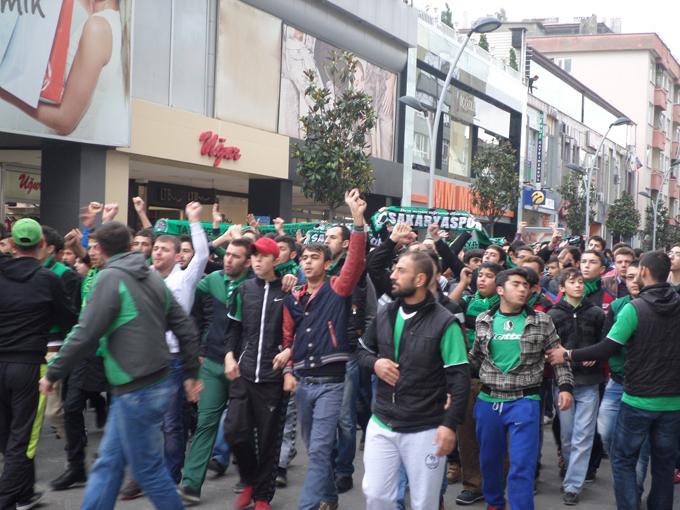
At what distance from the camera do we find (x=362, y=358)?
17.7 feet

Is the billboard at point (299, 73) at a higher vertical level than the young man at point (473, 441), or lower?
higher

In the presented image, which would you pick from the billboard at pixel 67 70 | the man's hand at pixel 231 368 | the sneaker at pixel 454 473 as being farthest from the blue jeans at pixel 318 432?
the billboard at pixel 67 70

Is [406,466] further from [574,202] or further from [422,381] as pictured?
[574,202]

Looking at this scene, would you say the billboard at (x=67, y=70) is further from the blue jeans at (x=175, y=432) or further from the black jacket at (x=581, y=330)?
the black jacket at (x=581, y=330)

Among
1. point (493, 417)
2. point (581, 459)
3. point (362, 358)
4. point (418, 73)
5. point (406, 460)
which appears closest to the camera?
point (406, 460)

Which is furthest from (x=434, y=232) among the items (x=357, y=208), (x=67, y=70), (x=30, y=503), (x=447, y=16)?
(x=447, y=16)

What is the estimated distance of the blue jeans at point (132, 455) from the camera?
5.01 metres

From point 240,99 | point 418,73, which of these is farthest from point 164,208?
point 418,73

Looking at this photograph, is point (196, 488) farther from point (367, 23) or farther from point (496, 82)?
point (496, 82)

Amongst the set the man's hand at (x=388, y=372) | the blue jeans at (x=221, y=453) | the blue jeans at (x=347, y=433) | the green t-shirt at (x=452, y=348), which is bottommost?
the blue jeans at (x=221, y=453)

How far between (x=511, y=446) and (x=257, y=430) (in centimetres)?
176

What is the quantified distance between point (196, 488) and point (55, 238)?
2.32m

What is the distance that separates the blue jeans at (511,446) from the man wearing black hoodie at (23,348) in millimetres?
2978

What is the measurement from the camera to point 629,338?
5922mm
